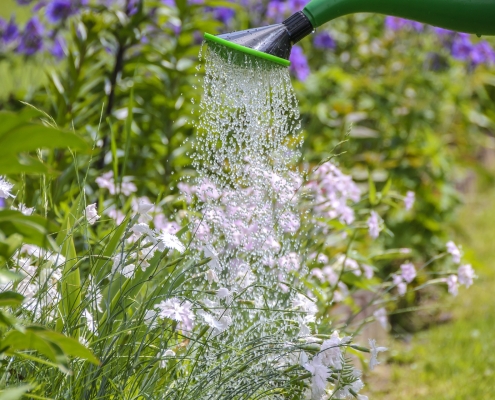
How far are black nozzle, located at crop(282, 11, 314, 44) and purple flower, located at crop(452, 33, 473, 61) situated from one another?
7.48ft

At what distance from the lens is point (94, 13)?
8.92 feet

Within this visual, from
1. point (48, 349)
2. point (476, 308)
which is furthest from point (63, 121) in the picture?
point (476, 308)

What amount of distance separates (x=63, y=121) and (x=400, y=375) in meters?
1.70

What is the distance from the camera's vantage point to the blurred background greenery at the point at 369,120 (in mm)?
2668

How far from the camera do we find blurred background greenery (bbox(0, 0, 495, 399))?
267 cm

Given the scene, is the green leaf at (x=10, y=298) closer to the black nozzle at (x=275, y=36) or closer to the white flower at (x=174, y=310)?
the white flower at (x=174, y=310)

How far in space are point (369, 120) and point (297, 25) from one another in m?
2.54

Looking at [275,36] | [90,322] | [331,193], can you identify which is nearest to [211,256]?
[90,322]

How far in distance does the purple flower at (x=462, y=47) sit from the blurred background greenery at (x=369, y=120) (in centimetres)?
10

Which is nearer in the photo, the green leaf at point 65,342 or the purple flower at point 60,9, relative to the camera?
the green leaf at point 65,342

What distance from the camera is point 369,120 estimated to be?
410cm

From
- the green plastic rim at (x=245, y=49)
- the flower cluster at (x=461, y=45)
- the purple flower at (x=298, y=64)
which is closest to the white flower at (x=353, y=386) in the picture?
the green plastic rim at (x=245, y=49)

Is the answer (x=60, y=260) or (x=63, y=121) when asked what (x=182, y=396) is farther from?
(x=63, y=121)

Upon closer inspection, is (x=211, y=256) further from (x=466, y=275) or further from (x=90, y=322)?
(x=466, y=275)
